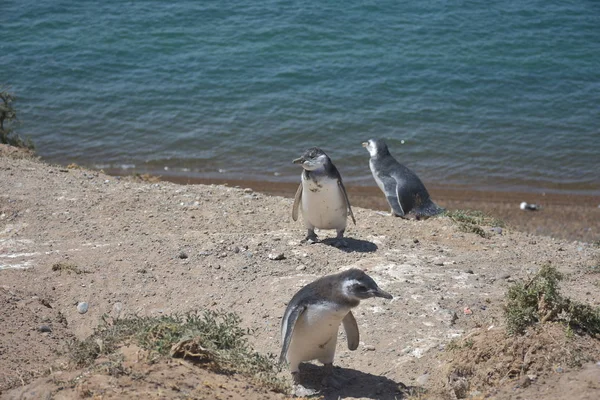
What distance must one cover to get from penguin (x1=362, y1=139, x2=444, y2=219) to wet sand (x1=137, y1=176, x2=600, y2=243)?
143 cm

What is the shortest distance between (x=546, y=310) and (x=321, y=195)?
→ 332 cm

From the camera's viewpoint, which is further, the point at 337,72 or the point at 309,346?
the point at 337,72

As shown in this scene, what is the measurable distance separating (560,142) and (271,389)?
41.7 ft

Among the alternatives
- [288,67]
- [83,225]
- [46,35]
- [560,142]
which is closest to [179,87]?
[288,67]

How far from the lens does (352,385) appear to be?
586 cm

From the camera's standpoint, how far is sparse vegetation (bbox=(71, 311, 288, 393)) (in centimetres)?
517

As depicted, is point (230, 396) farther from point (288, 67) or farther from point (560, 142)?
point (288, 67)

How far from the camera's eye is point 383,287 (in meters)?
7.22

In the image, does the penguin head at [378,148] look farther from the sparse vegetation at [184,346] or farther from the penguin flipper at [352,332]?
the sparse vegetation at [184,346]

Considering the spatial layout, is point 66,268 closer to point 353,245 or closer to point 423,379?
point 353,245

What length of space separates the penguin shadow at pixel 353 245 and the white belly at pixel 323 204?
0.19 meters

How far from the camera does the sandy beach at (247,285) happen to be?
17.0 feet

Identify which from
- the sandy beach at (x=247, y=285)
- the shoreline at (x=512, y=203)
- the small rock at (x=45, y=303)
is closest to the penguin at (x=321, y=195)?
the sandy beach at (x=247, y=285)

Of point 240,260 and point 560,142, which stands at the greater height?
point 240,260
